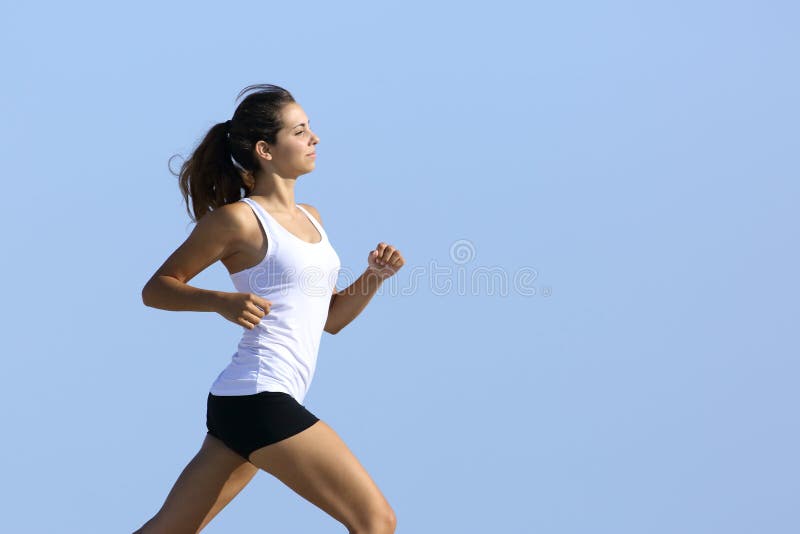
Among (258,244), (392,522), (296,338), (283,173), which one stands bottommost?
(392,522)

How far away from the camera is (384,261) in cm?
318

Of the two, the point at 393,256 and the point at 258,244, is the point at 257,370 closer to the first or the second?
the point at 258,244

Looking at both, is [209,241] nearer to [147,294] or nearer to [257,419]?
[147,294]

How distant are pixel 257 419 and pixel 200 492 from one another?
0.26 m

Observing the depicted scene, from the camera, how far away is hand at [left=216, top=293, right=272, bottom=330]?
274 centimetres

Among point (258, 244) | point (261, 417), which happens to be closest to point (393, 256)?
point (258, 244)

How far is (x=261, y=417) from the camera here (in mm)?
2838

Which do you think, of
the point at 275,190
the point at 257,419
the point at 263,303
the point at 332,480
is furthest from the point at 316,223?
the point at 332,480

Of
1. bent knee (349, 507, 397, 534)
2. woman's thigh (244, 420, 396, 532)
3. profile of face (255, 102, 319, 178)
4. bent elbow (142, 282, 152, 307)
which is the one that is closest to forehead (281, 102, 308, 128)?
profile of face (255, 102, 319, 178)

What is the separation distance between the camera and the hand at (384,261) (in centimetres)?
316

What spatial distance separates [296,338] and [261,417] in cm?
23

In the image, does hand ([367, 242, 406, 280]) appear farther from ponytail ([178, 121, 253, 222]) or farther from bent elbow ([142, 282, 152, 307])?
bent elbow ([142, 282, 152, 307])

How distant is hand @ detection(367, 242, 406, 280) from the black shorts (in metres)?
0.47

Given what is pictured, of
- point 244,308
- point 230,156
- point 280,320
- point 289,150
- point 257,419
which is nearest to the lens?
point 244,308
